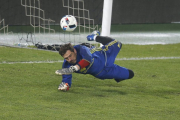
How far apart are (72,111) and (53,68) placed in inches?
119

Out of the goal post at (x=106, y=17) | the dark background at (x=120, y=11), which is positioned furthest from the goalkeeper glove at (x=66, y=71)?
the dark background at (x=120, y=11)

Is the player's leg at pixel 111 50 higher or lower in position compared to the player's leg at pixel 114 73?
higher

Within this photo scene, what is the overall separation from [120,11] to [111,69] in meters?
13.3

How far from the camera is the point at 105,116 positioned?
4.05m

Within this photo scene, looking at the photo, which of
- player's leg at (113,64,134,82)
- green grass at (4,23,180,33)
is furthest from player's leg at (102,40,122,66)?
green grass at (4,23,180,33)

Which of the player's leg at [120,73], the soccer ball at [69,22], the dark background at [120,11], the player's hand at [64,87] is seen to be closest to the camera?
the player's hand at [64,87]

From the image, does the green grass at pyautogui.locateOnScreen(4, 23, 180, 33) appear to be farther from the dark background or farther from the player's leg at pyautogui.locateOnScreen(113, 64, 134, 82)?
the player's leg at pyautogui.locateOnScreen(113, 64, 134, 82)

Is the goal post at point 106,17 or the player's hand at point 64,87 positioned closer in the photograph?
the player's hand at point 64,87

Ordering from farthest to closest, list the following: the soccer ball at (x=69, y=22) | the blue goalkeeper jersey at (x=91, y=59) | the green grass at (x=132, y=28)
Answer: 1. the green grass at (x=132, y=28)
2. the soccer ball at (x=69, y=22)
3. the blue goalkeeper jersey at (x=91, y=59)

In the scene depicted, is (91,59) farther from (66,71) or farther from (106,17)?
(106,17)

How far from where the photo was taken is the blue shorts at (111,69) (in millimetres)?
5293

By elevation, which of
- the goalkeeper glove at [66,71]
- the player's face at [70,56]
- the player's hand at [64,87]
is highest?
the player's face at [70,56]

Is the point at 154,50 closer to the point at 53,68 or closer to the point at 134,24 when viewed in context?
the point at 53,68

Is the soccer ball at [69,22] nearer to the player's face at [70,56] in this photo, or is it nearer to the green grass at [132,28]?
the player's face at [70,56]
